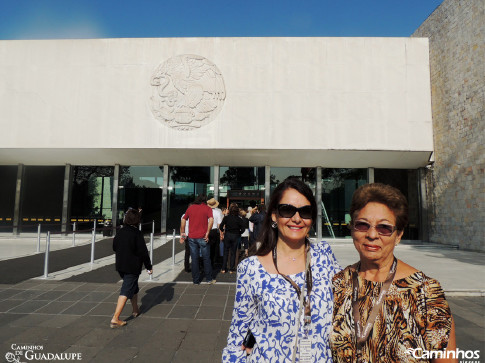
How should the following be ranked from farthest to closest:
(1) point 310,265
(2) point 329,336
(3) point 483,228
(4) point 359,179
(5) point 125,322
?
(4) point 359,179 → (3) point 483,228 → (5) point 125,322 → (1) point 310,265 → (2) point 329,336

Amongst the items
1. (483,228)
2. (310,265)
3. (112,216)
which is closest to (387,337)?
(310,265)

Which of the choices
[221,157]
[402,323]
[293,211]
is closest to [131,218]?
[293,211]

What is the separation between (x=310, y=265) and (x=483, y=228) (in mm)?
14396

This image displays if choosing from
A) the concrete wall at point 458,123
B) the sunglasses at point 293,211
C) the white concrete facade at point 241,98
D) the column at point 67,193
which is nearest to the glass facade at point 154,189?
the column at point 67,193

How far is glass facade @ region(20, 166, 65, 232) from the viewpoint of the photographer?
58.3 feet

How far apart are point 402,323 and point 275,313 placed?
0.59 m

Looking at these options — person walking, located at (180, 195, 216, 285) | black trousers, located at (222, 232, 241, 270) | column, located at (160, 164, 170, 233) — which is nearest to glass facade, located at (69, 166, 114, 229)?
column, located at (160, 164, 170, 233)

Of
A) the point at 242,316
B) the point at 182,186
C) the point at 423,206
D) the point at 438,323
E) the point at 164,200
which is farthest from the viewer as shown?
the point at 182,186

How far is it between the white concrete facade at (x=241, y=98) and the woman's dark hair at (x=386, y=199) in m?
13.7

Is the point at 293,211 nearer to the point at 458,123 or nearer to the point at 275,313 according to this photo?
the point at 275,313

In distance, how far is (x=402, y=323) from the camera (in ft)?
4.42

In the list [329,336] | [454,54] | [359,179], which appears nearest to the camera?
[329,336]

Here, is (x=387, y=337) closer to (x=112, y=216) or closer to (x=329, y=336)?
(x=329, y=336)

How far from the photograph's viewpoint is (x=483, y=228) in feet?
39.9
